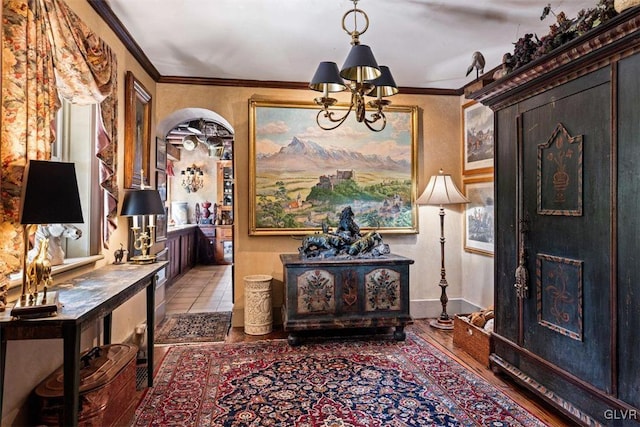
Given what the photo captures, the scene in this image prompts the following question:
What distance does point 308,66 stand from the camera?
3740 mm

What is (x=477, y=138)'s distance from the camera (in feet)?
13.6

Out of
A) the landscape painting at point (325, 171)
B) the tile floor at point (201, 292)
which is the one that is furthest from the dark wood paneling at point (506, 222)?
the tile floor at point (201, 292)

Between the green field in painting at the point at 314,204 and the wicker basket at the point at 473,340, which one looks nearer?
the wicker basket at the point at 473,340

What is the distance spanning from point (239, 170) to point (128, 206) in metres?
1.46

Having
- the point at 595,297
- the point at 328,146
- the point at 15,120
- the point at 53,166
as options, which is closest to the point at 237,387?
the point at 53,166

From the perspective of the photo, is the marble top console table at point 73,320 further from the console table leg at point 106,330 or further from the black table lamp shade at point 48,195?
the console table leg at point 106,330

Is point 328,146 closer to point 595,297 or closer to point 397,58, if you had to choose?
point 397,58

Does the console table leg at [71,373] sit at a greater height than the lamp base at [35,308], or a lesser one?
lesser

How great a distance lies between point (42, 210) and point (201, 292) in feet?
15.0

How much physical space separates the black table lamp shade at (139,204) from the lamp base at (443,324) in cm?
307

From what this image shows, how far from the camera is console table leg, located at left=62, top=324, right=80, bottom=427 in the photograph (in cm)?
152

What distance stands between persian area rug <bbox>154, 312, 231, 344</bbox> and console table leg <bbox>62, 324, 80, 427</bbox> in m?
2.10

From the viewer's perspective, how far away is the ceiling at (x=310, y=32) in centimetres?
262

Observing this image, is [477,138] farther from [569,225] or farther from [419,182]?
[569,225]
